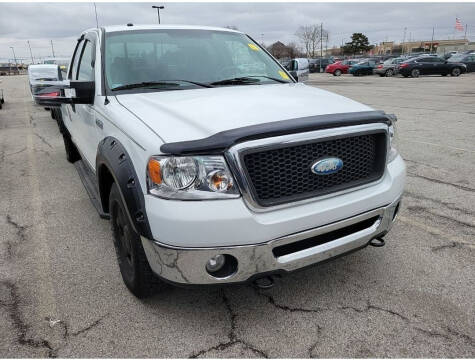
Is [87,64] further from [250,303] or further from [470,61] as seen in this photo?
[470,61]

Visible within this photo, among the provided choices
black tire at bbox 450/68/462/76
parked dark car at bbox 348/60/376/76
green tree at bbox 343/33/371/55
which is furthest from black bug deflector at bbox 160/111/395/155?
green tree at bbox 343/33/371/55

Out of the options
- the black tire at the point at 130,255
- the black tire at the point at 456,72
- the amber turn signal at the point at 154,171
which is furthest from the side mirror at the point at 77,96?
the black tire at the point at 456,72

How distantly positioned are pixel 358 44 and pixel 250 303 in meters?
86.2

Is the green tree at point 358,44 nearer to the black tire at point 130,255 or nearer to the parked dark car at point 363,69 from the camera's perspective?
the parked dark car at point 363,69

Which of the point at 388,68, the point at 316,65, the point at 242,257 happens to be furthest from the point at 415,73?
the point at 242,257

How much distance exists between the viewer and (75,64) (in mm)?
4891

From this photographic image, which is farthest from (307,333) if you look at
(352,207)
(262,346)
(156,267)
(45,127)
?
(45,127)

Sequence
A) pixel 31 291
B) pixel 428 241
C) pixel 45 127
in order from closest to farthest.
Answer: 1. pixel 31 291
2. pixel 428 241
3. pixel 45 127

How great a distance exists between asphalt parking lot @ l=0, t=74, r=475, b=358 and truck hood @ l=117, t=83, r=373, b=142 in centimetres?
94

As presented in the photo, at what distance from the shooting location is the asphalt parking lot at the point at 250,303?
2344mm

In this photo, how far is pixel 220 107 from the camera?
2584mm

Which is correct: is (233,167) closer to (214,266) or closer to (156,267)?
(214,266)

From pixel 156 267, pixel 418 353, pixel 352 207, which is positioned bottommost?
pixel 418 353

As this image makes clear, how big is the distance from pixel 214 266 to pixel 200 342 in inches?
20.3
